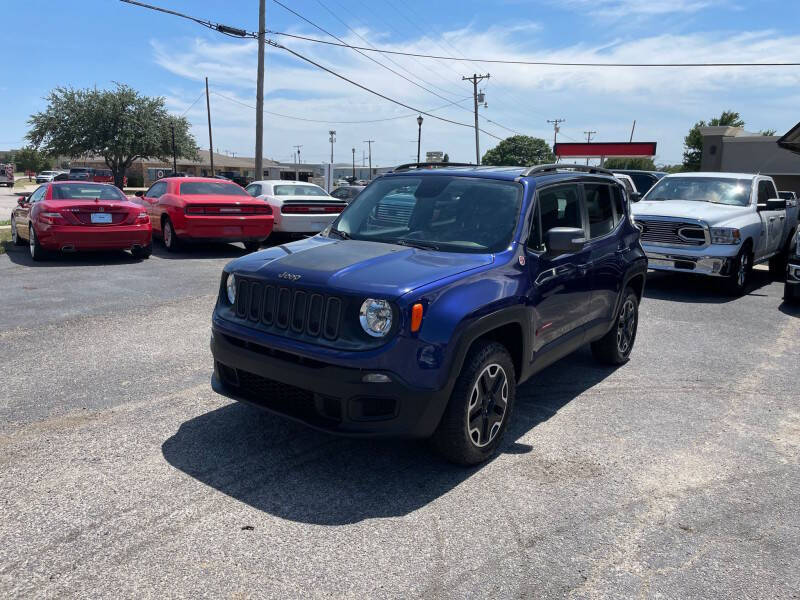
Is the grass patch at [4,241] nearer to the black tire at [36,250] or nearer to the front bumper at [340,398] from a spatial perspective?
the black tire at [36,250]

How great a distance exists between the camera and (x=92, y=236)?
11109 mm

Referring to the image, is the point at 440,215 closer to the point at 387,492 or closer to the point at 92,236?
the point at 387,492

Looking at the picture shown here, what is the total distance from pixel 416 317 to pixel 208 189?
10966 millimetres

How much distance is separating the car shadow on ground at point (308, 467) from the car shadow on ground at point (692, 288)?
621 cm

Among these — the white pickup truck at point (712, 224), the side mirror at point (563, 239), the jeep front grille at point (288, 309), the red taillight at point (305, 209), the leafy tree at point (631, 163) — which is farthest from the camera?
the leafy tree at point (631, 163)

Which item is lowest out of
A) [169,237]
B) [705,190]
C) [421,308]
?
[169,237]

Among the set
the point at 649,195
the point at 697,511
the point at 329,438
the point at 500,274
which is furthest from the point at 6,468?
the point at 649,195

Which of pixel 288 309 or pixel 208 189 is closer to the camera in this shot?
pixel 288 309

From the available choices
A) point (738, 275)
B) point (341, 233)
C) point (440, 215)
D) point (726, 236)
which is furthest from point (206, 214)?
point (738, 275)

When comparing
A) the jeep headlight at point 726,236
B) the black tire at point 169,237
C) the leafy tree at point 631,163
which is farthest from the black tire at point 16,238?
the leafy tree at point 631,163

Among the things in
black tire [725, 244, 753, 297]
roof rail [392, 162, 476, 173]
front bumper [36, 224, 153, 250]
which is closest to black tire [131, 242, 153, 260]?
front bumper [36, 224, 153, 250]

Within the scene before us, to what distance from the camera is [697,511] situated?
11.6 ft

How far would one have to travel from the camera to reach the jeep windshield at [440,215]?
4.38 meters

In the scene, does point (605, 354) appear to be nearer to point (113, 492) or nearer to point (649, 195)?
point (113, 492)
